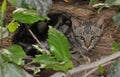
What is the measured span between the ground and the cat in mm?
124

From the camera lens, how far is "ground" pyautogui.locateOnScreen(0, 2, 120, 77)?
314 centimetres

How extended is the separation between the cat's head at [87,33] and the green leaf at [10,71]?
202cm

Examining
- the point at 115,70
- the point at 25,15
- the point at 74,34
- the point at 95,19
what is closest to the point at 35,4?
the point at 25,15

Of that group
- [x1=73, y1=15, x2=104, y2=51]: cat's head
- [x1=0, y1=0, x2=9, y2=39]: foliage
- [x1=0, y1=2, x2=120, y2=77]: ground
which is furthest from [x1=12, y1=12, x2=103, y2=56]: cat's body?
[x1=0, y1=0, x2=9, y2=39]: foliage

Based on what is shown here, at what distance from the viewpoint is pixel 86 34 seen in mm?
2896

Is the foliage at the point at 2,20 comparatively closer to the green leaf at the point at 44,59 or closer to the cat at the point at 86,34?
the green leaf at the point at 44,59

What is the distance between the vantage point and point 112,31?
11.5 feet

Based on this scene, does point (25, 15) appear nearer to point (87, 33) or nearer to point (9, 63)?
point (9, 63)

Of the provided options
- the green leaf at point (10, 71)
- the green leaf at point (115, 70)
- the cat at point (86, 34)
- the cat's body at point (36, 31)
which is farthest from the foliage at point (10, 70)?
the cat at point (86, 34)

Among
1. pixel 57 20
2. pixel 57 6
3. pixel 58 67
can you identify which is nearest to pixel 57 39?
pixel 58 67

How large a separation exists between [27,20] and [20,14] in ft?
0.08

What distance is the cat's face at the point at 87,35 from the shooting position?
114 inches

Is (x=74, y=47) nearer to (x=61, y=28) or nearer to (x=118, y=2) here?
(x=61, y=28)

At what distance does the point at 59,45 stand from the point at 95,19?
2.73m
